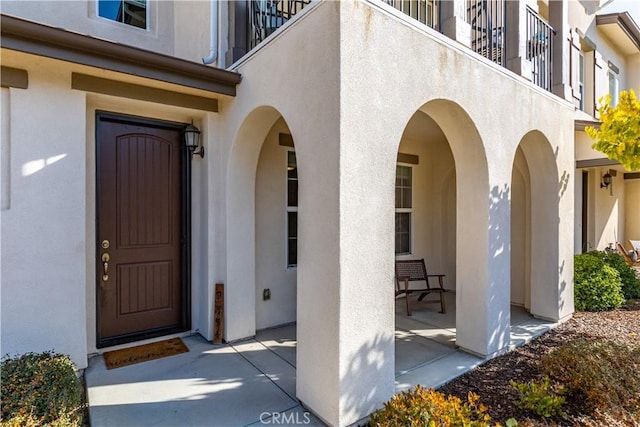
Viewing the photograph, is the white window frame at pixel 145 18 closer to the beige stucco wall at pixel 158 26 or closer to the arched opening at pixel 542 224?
the beige stucco wall at pixel 158 26

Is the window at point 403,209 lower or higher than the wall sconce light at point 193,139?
lower

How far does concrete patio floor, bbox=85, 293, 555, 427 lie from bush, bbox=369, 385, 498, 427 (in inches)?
27.5

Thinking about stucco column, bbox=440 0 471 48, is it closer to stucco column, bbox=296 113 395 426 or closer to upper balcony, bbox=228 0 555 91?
upper balcony, bbox=228 0 555 91

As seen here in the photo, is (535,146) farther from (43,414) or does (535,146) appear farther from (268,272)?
(43,414)

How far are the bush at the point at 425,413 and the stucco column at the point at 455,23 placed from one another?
12.6 ft

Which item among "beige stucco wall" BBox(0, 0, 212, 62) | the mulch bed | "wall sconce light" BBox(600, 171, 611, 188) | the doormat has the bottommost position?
the mulch bed

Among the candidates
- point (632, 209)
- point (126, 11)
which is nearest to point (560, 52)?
point (126, 11)

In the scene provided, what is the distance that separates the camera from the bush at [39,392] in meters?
2.53

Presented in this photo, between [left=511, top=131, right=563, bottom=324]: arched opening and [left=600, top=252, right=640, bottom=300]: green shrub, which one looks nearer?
[left=511, top=131, right=563, bottom=324]: arched opening

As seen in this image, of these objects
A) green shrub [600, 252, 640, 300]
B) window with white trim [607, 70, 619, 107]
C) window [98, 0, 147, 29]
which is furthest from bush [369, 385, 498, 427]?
window with white trim [607, 70, 619, 107]

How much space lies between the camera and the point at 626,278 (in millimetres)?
7242

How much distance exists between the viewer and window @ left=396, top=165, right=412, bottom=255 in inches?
293

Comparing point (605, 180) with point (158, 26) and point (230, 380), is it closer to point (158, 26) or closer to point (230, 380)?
point (230, 380)

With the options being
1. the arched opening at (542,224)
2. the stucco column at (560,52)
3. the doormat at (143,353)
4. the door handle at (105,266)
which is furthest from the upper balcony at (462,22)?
the doormat at (143,353)
